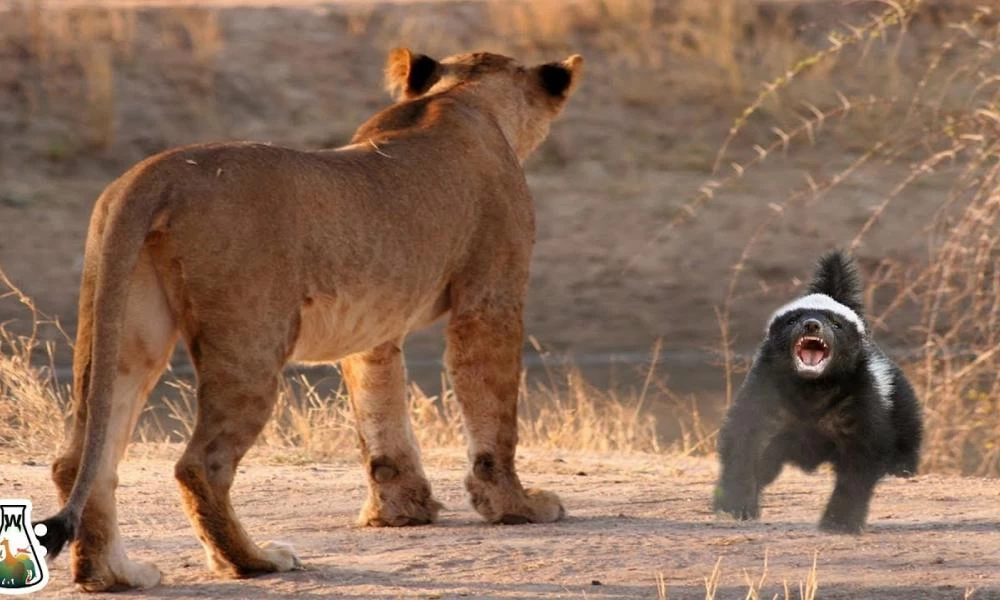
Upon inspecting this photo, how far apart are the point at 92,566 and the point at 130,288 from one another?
75 cm

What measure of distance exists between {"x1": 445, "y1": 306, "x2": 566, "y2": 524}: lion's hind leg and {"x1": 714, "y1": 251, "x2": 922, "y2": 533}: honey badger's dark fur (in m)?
0.68

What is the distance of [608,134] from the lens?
59.6 feet

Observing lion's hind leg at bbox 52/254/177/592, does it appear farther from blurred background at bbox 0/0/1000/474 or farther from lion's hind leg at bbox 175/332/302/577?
blurred background at bbox 0/0/1000/474

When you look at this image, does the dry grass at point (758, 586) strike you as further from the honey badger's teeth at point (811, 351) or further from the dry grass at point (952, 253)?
the dry grass at point (952, 253)

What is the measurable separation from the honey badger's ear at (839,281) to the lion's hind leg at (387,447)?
1.42 m

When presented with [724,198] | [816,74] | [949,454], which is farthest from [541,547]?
[816,74]

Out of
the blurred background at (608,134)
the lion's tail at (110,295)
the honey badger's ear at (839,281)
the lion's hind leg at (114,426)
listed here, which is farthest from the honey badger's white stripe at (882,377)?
the blurred background at (608,134)

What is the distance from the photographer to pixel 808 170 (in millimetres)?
17672

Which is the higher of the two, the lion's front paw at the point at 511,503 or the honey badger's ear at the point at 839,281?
the honey badger's ear at the point at 839,281

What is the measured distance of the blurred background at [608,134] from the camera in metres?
15.1

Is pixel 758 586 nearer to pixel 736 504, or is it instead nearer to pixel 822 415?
pixel 822 415

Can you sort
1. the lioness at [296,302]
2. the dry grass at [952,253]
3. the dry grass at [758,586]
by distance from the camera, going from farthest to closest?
the dry grass at [952,253] → the lioness at [296,302] → the dry grass at [758,586]


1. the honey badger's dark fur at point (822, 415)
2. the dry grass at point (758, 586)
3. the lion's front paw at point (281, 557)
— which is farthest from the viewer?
the honey badger's dark fur at point (822, 415)

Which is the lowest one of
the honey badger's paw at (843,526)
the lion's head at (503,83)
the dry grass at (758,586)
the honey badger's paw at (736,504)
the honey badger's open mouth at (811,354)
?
the dry grass at (758,586)
